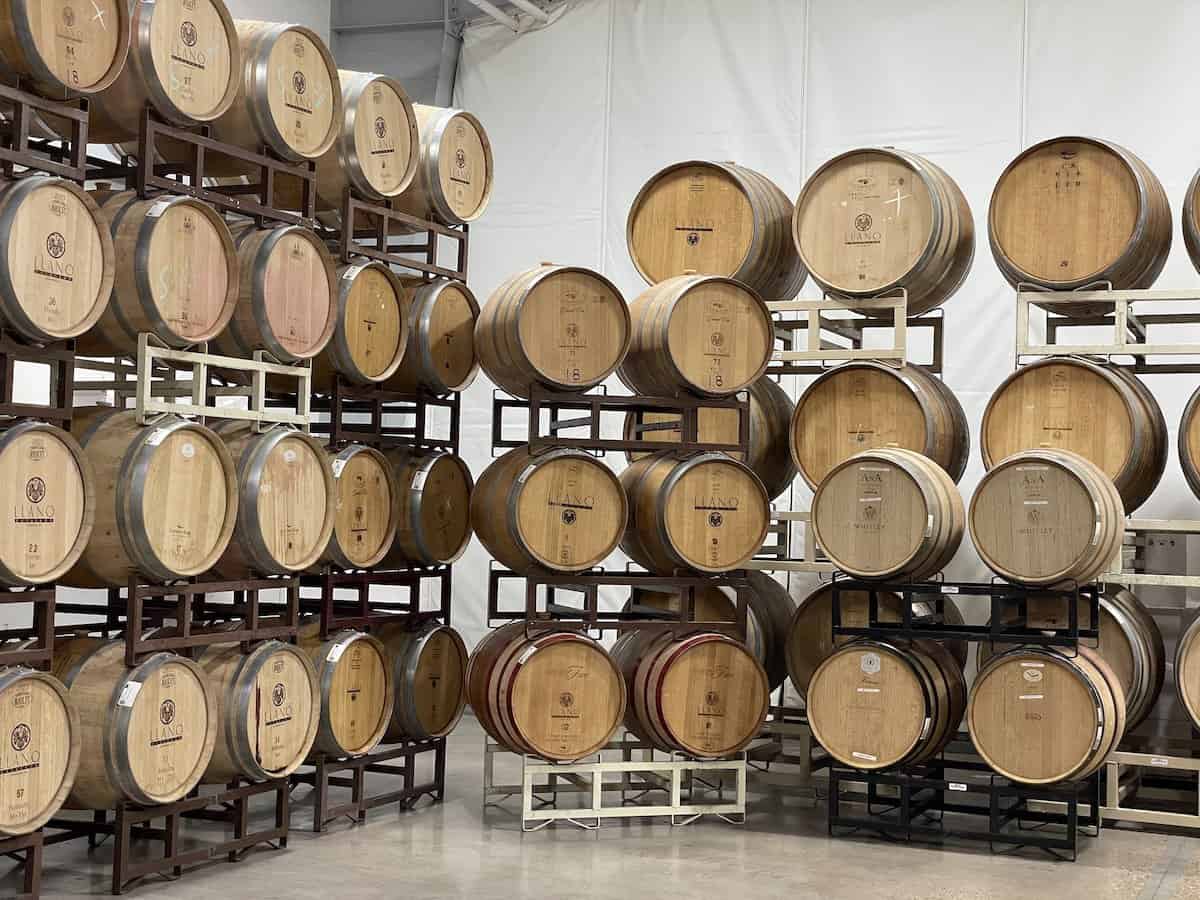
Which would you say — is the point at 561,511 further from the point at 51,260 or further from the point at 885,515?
the point at 51,260

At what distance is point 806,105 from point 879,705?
17.5 feet

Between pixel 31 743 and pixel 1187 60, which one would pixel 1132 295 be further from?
pixel 31 743

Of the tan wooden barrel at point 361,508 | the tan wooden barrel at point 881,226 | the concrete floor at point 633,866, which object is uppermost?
the tan wooden barrel at point 881,226

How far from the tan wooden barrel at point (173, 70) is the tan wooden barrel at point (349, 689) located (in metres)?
2.66

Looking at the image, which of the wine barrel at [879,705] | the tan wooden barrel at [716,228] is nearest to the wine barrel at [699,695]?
the wine barrel at [879,705]

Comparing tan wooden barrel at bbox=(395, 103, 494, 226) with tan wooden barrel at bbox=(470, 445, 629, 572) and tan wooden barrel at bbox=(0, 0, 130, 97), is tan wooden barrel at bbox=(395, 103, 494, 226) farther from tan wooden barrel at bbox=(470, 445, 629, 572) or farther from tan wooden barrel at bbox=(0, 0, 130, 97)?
tan wooden barrel at bbox=(0, 0, 130, 97)

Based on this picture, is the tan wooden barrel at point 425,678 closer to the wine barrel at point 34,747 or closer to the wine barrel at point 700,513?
the wine barrel at point 700,513

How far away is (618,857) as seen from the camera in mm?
7039

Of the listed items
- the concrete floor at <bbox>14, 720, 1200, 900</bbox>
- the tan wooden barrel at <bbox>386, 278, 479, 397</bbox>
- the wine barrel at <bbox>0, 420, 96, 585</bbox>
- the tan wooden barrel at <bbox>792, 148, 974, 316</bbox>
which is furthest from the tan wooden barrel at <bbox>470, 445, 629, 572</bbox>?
the wine barrel at <bbox>0, 420, 96, 585</bbox>

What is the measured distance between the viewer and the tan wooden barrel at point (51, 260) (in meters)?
5.52

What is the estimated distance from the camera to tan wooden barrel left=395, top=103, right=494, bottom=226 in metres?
8.42

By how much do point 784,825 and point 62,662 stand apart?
147 inches

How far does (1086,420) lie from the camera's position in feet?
26.3

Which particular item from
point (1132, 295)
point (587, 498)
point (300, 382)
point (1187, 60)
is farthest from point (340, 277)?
point (1187, 60)
